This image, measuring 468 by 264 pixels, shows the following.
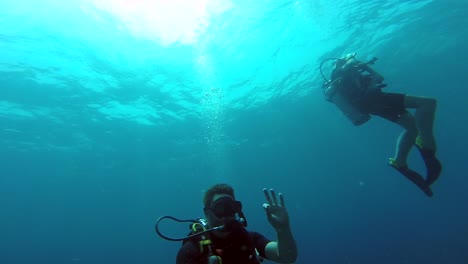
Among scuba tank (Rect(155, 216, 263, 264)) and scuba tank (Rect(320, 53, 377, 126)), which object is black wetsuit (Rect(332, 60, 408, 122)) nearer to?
scuba tank (Rect(320, 53, 377, 126))

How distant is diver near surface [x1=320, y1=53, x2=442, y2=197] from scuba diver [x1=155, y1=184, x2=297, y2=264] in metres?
4.46

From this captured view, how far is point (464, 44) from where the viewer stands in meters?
29.9

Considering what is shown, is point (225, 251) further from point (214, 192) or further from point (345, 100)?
point (345, 100)

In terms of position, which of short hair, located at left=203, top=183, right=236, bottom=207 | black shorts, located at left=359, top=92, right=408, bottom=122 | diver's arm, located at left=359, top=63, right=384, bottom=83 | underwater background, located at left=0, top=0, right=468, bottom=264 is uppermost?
underwater background, located at left=0, top=0, right=468, bottom=264

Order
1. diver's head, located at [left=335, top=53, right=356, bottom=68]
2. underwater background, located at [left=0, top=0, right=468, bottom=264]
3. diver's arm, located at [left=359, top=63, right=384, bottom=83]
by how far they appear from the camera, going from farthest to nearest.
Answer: underwater background, located at [left=0, top=0, right=468, bottom=264]
diver's head, located at [left=335, top=53, right=356, bottom=68]
diver's arm, located at [left=359, top=63, right=384, bottom=83]

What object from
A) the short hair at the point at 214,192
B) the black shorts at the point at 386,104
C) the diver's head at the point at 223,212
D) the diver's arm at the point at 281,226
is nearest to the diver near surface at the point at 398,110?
the black shorts at the point at 386,104

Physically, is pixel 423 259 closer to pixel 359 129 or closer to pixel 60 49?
pixel 359 129

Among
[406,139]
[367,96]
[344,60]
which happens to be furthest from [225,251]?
[344,60]

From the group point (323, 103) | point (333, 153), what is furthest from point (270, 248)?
point (333, 153)

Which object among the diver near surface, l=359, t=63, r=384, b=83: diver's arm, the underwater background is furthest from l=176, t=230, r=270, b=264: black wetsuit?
the underwater background

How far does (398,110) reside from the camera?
729 centimetres

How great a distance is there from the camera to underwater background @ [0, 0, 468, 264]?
1588 centimetres

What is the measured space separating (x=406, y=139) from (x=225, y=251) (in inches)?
219

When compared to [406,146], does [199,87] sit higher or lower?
higher
